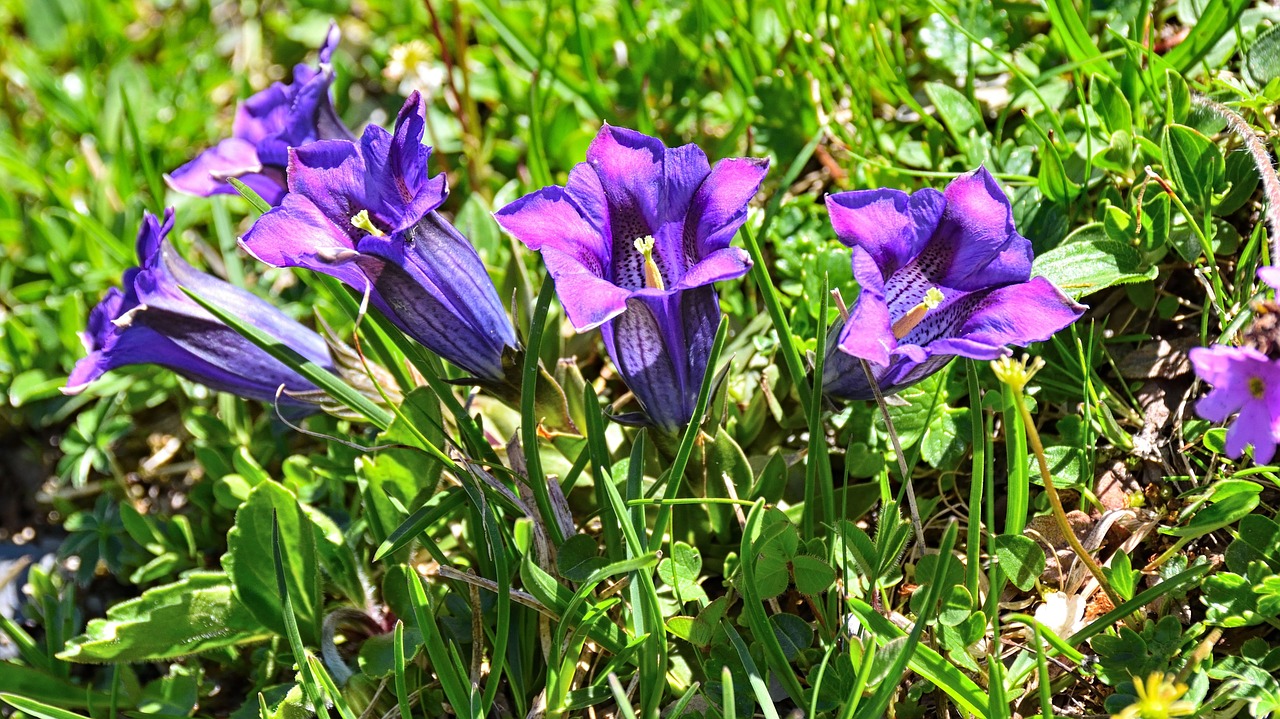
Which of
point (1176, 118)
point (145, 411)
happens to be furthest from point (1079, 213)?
point (145, 411)

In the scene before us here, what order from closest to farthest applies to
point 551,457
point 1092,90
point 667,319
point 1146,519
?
point 667,319, point 1146,519, point 551,457, point 1092,90

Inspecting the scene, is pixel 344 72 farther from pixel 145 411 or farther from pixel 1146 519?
pixel 1146 519

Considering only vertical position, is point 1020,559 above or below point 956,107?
below

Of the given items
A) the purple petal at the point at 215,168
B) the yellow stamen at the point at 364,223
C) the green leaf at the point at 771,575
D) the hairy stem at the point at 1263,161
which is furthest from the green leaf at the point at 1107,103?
the purple petal at the point at 215,168

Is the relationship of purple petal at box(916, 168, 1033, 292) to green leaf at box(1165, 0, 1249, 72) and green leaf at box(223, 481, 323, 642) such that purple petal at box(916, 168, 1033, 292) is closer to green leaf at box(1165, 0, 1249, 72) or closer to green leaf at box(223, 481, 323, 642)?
green leaf at box(1165, 0, 1249, 72)

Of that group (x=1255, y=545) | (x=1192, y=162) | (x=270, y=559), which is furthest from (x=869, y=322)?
(x=270, y=559)

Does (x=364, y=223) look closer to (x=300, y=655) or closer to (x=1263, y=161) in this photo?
(x=300, y=655)
